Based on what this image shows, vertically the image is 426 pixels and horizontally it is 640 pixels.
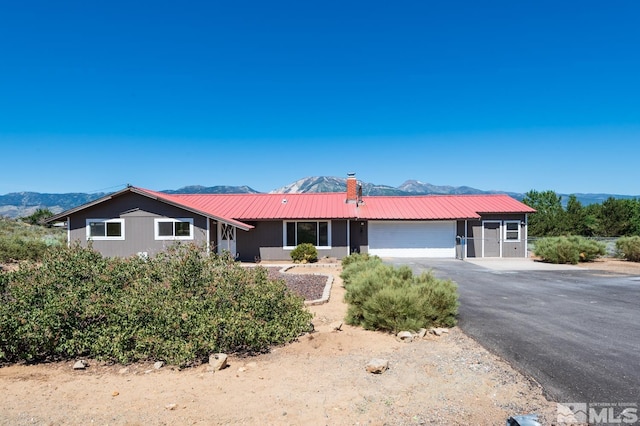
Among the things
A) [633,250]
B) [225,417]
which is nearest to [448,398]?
[225,417]

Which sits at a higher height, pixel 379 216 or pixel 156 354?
pixel 379 216

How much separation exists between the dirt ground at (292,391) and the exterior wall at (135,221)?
13.7 meters

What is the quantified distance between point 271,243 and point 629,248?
17970 millimetres

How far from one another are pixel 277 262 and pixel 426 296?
13.9 meters

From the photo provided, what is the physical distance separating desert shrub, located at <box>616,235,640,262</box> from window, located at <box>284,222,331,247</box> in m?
14.9

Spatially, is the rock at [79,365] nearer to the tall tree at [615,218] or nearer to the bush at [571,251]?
the bush at [571,251]

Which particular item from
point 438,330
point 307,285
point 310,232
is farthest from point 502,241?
point 438,330

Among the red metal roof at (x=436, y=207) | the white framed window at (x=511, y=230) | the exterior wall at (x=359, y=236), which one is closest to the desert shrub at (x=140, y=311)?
the exterior wall at (x=359, y=236)

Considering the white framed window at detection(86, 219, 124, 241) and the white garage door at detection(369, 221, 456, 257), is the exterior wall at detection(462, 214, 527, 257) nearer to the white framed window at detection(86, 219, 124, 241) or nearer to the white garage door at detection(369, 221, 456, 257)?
the white garage door at detection(369, 221, 456, 257)

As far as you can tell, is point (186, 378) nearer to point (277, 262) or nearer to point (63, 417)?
point (63, 417)

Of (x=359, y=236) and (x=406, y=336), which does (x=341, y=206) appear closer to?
(x=359, y=236)

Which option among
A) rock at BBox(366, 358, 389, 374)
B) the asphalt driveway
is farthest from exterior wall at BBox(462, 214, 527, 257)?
rock at BBox(366, 358, 389, 374)

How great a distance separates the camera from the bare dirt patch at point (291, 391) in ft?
12.3

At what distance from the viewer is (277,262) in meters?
20.3
